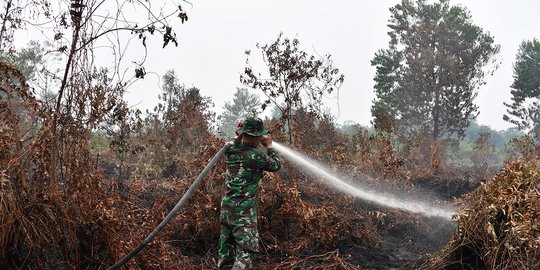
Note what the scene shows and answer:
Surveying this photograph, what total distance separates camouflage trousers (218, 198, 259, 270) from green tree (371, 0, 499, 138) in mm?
16641

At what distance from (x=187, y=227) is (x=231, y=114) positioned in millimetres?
70243

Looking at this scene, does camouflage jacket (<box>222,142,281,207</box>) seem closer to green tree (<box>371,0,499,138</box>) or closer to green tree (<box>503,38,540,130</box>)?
green tree (<box>371,0,499,138</box>)

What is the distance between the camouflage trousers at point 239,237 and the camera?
450 cm

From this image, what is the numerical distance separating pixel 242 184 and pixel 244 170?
149 mm

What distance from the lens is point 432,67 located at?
24.5 m

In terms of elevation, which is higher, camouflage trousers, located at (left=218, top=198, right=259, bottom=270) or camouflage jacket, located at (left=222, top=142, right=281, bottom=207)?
camouflage jacket, located at (left=222, top=142, right=281, bottom=207)

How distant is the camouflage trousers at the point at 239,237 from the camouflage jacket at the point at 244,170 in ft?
0.29

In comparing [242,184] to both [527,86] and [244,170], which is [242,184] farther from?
[527,86]

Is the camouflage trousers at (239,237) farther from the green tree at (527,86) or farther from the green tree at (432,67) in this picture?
the green tree at (527,86)

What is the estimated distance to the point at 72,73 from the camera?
4199mm

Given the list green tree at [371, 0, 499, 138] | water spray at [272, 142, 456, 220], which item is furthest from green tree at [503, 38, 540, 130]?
water spray at [272, 142, 456, 220]

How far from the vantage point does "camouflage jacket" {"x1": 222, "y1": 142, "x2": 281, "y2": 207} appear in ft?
15.5

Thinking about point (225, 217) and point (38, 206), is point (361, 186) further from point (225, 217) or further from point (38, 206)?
point (38, 206)

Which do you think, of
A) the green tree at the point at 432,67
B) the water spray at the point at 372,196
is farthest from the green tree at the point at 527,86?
the water spray at the point at 372,196
